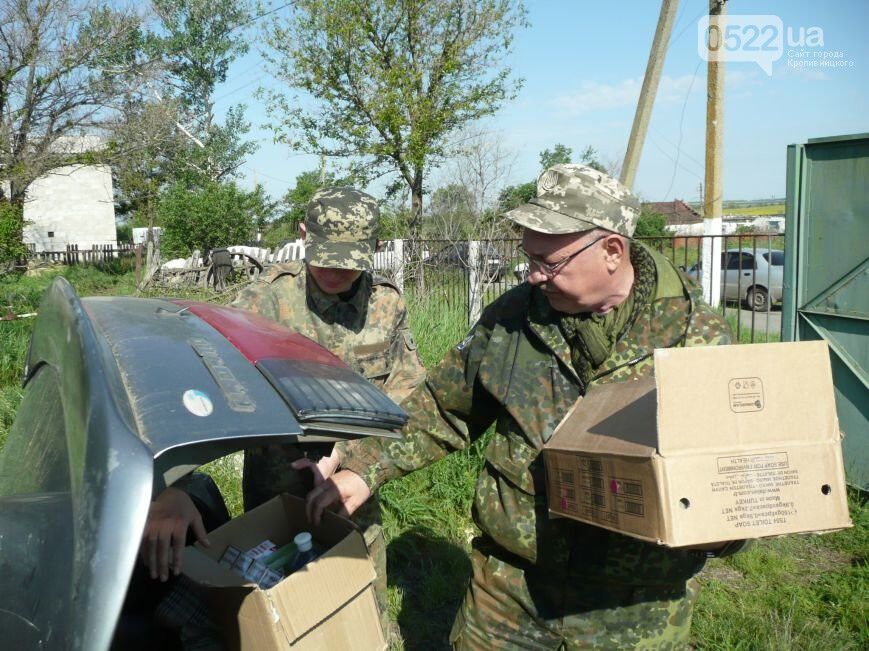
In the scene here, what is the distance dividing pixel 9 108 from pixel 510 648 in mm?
18597

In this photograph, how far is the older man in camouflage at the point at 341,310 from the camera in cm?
277

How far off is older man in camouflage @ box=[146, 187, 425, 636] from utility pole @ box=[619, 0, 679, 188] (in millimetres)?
5507

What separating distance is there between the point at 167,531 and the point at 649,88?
742 centimetres

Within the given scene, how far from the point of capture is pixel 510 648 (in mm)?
2020

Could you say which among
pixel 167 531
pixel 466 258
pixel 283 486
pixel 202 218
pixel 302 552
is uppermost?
pixel 202 218

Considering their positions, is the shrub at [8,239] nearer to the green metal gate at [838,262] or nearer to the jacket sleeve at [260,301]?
the jacket sleeve at [260,301]

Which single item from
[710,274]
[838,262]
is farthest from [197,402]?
[710,274]

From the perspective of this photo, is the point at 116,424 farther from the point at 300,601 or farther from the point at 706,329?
the point at 706,329

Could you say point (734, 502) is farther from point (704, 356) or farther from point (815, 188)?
point (815, 188)

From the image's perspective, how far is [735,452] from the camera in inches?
55.3

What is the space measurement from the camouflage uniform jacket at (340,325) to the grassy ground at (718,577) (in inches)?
40.0

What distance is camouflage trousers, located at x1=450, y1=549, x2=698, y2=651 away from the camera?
1.90 m

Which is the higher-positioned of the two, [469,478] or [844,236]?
[844,236]

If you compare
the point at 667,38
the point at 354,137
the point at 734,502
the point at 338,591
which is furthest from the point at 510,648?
the point at 354,137
